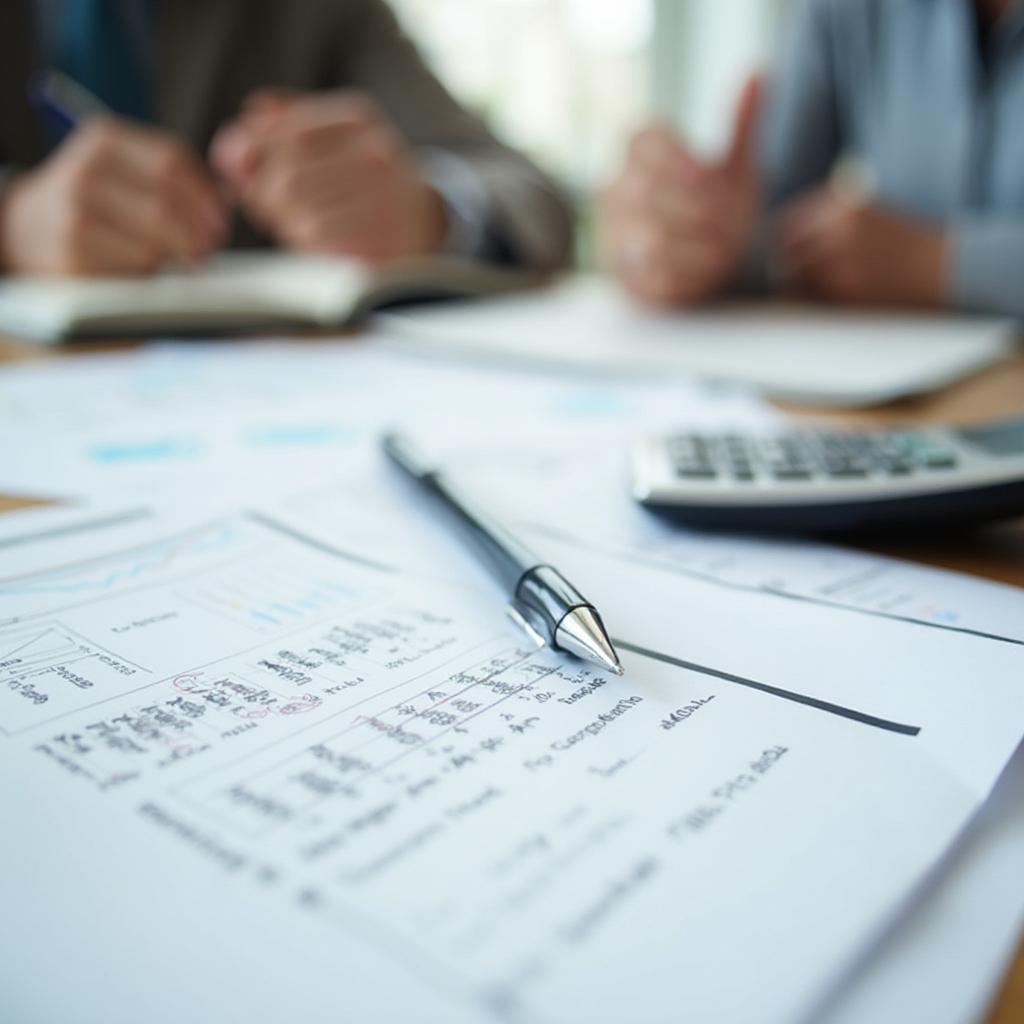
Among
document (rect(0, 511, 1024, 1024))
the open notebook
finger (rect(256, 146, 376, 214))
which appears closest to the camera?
document (rect(0, 511, 1024, 1024))

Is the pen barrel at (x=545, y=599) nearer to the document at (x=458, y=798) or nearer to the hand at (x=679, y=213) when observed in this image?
the document at (x=458, y=798)

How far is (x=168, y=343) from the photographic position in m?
0.68

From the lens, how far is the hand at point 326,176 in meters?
0.74

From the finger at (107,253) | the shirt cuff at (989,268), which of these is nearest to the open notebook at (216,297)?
the finger at (107,253)

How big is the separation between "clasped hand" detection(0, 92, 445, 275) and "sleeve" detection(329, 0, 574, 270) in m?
0.15

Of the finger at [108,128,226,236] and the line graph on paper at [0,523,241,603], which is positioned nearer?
the line graph on paper at [0,523,241,603]

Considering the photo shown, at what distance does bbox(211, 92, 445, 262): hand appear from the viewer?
2.42ft

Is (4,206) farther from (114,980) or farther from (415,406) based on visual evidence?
(114,980)

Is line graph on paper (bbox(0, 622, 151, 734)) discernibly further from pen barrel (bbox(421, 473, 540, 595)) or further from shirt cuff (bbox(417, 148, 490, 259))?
shirt cuff (bbox(417, 148, 490, 259))

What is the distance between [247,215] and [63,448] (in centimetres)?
80

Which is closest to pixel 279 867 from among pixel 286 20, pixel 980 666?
pixel 980 666

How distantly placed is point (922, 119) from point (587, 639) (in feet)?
2.94

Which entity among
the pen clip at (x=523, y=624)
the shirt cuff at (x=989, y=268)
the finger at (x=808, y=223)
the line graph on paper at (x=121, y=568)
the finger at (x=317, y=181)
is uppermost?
the finger at (x=317, y=181)

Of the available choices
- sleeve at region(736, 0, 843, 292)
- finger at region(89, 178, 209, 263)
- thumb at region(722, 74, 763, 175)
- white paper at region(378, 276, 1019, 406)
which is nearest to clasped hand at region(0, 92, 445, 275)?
finger at region(89, 178, 209, 263)
